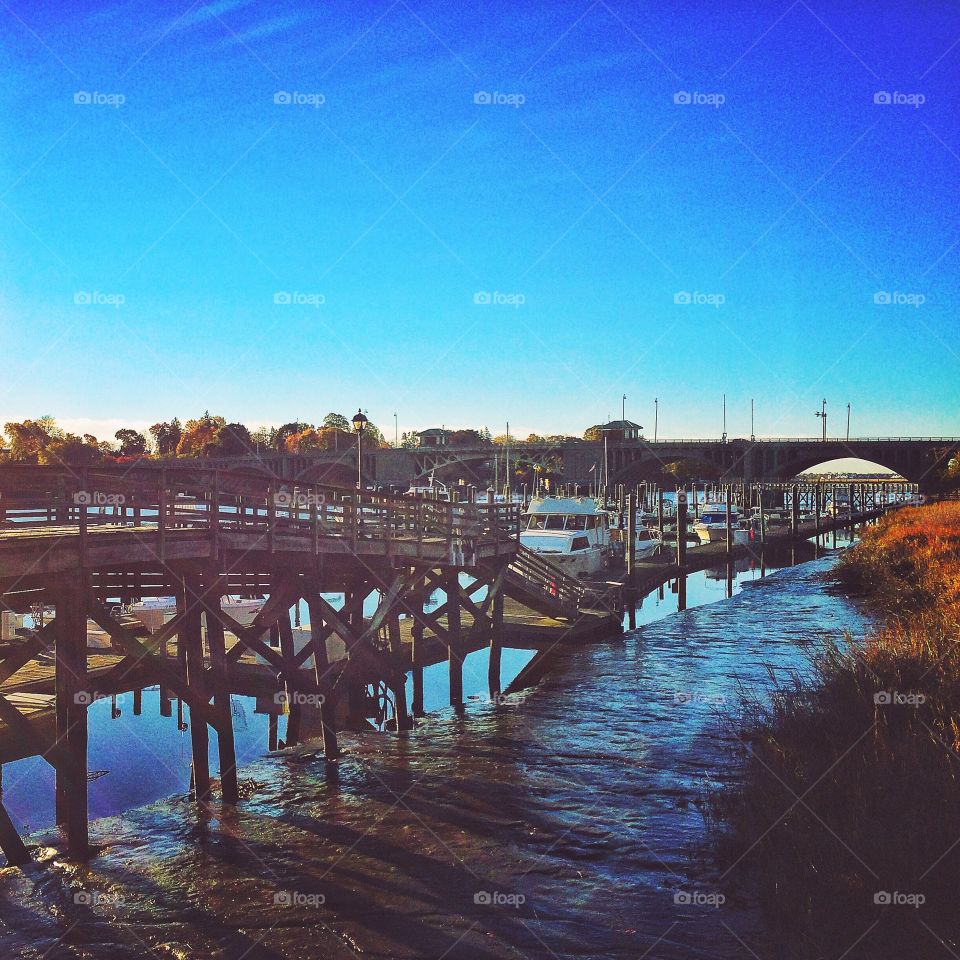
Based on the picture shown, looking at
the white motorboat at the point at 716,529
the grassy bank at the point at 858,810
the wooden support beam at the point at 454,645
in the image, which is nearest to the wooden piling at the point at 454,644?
the wooden support beam at the point at 454,645

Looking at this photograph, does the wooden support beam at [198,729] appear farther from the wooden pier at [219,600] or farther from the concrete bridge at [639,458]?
the concrete bridge at [639,458]

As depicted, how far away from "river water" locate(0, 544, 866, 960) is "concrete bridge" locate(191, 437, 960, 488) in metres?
81.2

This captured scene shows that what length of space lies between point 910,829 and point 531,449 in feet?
440

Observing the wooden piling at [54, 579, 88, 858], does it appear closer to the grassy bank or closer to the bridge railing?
the bridge railing

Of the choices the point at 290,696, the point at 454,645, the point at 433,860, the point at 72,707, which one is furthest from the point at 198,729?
the point at 454,645

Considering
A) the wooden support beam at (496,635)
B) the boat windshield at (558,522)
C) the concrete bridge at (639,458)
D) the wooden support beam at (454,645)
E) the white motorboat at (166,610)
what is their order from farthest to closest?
the concrete bridge at (639,458)
the boat windshield at (558,522)
the white motorboat at (166,610)
the wooden support beam at (496,635)
the wooden support beam at (454,645)

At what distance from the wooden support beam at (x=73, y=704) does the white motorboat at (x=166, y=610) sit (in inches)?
578

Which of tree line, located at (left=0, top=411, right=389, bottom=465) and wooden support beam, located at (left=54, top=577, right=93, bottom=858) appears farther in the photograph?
tree line, located at (left=0, top=411, right=389, bottom=465)

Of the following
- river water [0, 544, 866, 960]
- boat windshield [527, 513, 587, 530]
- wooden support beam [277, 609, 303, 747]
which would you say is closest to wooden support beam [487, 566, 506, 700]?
river water [0, 544, 866, 960]

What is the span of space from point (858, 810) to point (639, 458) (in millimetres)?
115894

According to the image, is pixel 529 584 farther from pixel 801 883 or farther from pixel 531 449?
pixel 531 449

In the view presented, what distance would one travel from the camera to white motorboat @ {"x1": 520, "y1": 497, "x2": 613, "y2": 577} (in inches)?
1559

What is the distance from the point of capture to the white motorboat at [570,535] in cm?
3959

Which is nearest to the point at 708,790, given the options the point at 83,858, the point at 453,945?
the point at 453,945
